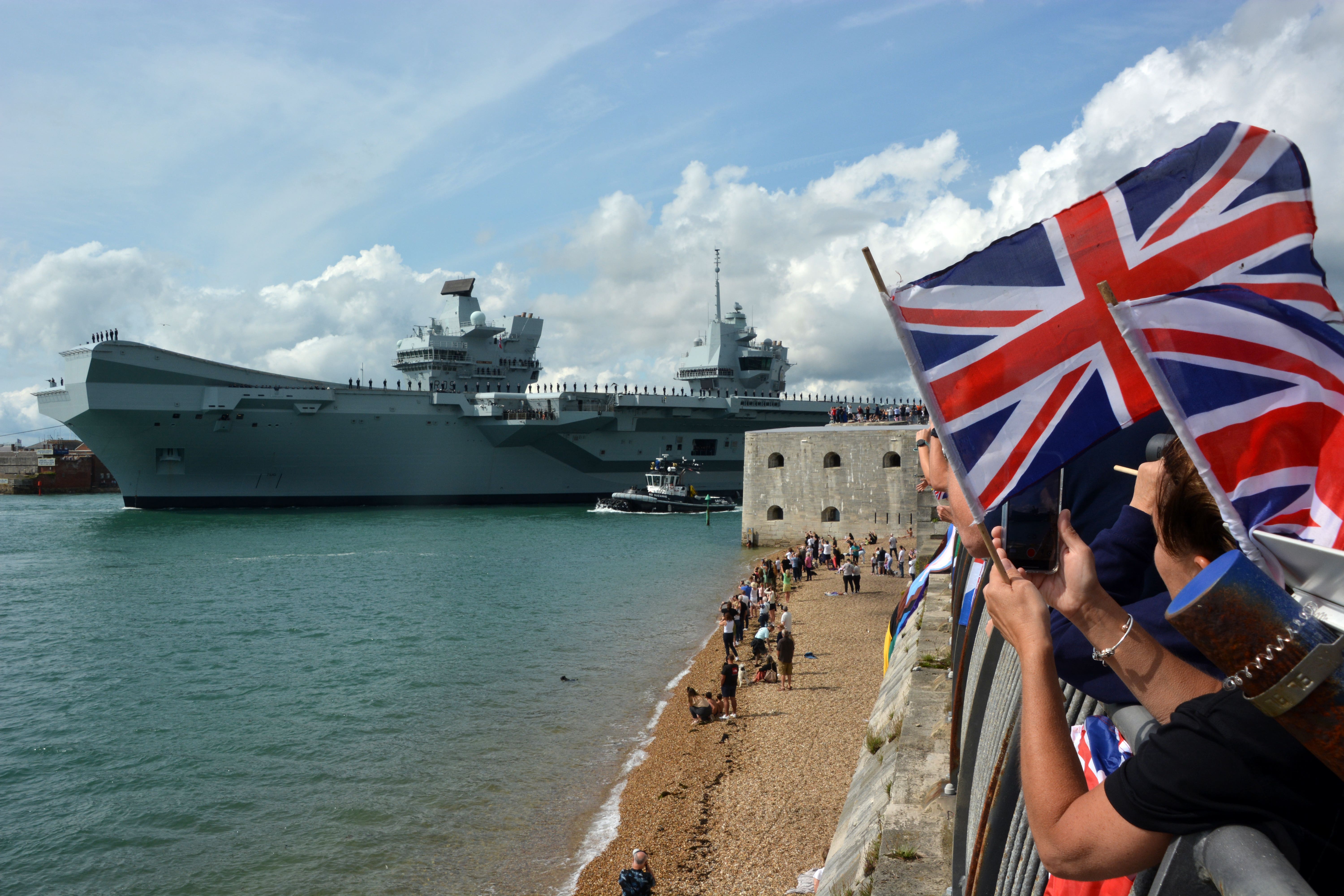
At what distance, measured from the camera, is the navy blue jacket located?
171cm

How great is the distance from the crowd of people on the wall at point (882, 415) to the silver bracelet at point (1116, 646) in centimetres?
3459

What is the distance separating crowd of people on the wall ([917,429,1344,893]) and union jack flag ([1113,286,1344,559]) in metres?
0.08

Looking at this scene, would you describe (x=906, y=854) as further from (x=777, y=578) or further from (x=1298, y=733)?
(x=777, y=578)

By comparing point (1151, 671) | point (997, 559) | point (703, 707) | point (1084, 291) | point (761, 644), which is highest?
point (1084, 291)

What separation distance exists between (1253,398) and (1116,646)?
49 cm

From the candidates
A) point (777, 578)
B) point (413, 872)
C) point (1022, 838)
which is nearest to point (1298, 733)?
point (1022, 838)

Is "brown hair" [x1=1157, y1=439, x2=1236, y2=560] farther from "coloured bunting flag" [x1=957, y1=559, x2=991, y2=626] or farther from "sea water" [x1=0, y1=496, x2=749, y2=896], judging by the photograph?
"sea water" [x1=0, y1=496, x2=749, y2=896]

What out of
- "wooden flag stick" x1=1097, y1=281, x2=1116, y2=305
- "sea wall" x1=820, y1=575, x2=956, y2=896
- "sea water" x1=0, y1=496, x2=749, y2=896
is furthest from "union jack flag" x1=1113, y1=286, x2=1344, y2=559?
"sea water" x1=0, y1=496, x2=749, y2=896

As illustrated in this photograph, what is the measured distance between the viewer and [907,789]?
414cm

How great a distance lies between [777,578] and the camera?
1024 inches

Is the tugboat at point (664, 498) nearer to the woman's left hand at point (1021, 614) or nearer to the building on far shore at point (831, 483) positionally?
the building on far shore at point (831, 483)

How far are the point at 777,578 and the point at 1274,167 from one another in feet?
79.7

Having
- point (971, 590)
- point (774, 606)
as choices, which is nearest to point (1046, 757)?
point (971, 590)

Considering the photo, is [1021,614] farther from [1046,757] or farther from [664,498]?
[664,498]
